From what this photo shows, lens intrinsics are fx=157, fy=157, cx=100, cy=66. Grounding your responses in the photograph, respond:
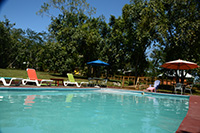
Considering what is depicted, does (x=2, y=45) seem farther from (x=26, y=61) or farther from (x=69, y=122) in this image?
(x=69, y=122)

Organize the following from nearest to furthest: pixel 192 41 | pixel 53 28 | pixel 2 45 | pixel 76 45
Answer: pixel 192 41, pixel 76 45, pixel 53 28, pixel 2 45

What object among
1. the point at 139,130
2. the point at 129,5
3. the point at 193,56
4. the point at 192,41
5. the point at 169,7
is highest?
the point at 129,5

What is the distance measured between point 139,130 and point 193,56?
1657 centimetres

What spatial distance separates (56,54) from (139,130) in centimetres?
2183

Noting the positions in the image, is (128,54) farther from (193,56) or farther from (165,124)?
(165,124)

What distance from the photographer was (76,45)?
952 inches

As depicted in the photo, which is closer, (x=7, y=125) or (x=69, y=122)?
(x=7, y=125)

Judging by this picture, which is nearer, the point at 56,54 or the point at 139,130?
the point at 139,130

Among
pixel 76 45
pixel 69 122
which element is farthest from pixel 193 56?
pixel 69 122

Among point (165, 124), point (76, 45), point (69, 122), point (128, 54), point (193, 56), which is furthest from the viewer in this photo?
point (76, 45)

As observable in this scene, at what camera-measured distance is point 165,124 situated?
4098mm

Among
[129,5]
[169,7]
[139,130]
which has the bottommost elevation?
[139,130]

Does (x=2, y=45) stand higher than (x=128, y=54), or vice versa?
(x=2, y=45)

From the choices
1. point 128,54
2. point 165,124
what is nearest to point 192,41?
point 128,54
